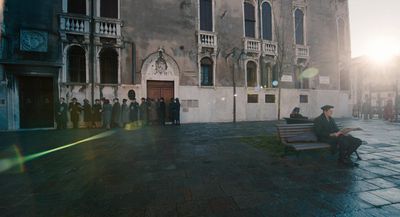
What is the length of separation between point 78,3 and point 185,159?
13.5m

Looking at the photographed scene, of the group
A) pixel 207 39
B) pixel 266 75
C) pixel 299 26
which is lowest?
pixel 266 75

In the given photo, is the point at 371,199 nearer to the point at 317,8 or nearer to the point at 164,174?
the point at 164,174

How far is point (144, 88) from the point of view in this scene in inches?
543

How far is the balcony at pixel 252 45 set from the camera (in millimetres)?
16094

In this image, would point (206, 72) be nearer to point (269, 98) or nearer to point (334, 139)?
point (269, 98)

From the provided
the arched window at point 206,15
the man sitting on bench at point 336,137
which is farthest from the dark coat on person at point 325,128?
the arched window at point 206,15

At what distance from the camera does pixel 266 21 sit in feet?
56.5

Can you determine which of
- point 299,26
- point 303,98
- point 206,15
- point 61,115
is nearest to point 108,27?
point 61,115

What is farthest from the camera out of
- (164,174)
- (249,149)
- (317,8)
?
(317,8)

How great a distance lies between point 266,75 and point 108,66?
12695 mm

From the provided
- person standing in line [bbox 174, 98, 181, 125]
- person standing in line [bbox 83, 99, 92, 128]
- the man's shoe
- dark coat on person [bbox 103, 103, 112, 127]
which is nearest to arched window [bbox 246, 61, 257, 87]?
person standing in line [bbox 174, 98, 181, 125]

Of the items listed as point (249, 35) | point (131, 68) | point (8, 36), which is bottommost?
point (131, 68)

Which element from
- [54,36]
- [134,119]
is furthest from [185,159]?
[54,36]

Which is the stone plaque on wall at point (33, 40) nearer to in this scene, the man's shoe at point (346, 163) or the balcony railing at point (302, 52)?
the man's shoe at point (346, 163)
